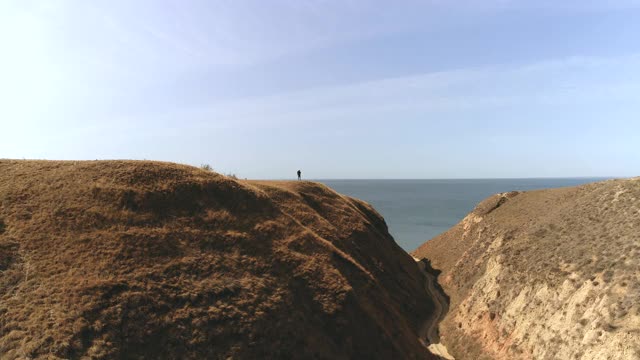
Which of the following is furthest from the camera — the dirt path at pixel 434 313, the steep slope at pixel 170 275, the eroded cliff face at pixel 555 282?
the dirt path at pixel 434 313

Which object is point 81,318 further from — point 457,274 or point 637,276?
point 457,274

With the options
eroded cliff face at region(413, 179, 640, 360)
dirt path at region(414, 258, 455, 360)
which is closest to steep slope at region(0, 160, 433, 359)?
dirt path at region(414, 258, 455, 360)

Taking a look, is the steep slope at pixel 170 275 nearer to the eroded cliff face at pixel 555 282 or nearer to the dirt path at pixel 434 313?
the dirt path at pixel 434 313

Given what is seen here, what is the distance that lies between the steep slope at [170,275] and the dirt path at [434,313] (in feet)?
5.79

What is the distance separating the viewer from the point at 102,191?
30906 mm

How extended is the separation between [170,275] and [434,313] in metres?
27.8

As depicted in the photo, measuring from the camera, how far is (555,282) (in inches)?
1267

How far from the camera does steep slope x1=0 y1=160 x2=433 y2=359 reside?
889 inches

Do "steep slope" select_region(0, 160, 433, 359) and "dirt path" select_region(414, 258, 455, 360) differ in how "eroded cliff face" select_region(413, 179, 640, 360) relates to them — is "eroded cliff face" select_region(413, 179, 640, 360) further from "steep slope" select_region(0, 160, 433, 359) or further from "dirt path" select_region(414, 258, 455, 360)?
"steep slope" select_region(0, 160, 433, 359)

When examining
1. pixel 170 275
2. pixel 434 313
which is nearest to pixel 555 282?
pixel 434 313

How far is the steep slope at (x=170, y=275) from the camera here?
2258cm

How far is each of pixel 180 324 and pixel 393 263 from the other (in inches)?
1124

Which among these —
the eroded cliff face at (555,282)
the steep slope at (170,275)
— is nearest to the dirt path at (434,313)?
the eroded cliff face at (555,282)

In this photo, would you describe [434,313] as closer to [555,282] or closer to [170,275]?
[555,282]
